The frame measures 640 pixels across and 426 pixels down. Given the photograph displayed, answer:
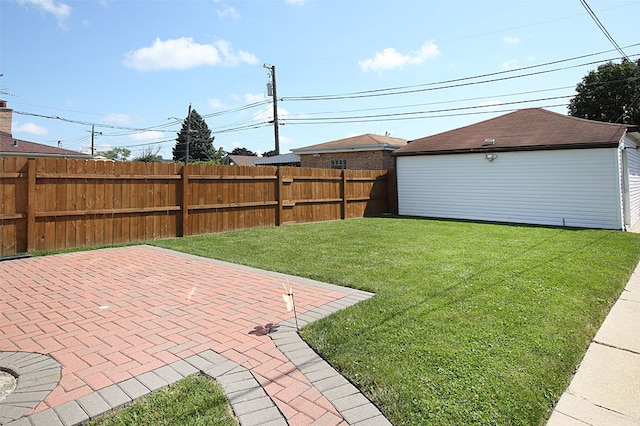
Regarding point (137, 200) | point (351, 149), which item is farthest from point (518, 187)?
point (137, 200)

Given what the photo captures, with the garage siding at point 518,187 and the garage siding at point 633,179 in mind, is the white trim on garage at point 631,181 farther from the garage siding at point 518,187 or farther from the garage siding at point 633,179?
the garage siding at point 518,187

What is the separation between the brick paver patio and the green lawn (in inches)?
12.6

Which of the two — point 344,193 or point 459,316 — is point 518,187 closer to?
point 344,193

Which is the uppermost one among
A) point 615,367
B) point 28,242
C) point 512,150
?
point 512,150

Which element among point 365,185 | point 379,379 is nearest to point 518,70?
point 365,185

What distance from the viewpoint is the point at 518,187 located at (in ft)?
43.8

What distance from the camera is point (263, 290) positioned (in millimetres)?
4977

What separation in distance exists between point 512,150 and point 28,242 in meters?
14.5

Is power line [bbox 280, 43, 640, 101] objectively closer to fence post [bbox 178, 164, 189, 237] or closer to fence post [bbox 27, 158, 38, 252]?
fence post [bbox 178, 164, 189, 237]

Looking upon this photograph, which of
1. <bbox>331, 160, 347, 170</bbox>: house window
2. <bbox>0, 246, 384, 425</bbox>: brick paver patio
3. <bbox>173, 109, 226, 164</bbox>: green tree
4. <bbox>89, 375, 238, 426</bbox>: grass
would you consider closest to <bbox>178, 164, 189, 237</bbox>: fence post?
<bbox>0, 246, 384, 425</bbox>: brick paver patio

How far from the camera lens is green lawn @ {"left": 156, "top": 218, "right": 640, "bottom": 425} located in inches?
96.7

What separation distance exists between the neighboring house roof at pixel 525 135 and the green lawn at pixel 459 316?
4.67 m

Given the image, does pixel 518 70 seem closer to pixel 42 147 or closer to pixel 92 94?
pixel 92 94

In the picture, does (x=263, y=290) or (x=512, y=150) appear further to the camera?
(x=512, y=150)
